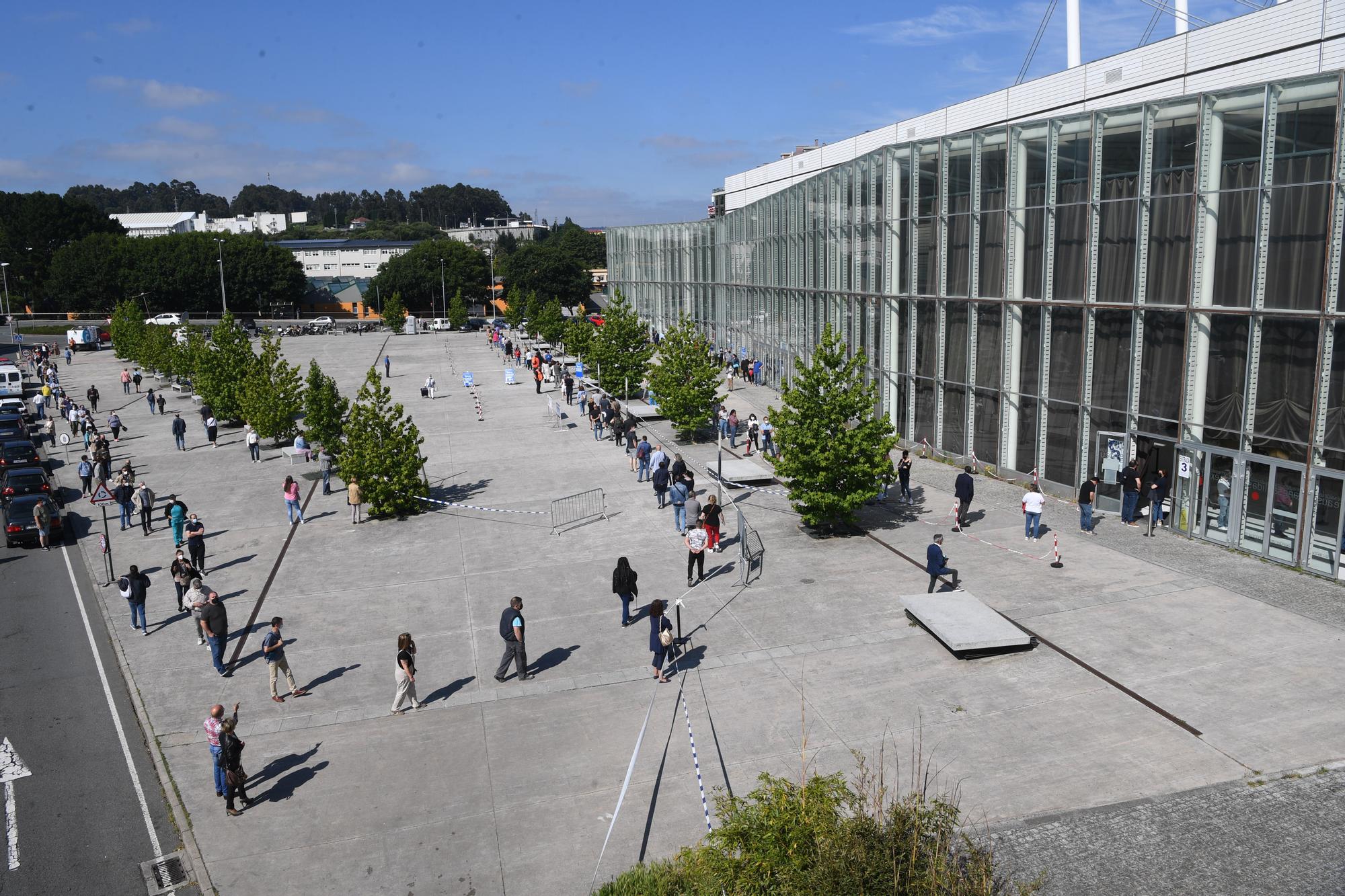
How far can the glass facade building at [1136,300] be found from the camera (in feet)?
61.1

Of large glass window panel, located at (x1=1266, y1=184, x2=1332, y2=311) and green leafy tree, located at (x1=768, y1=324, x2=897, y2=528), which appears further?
green leafy tree, located at (x1=768, y1=324, x2=897, y2=528)

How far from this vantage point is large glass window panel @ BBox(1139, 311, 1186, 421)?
70.9 ft

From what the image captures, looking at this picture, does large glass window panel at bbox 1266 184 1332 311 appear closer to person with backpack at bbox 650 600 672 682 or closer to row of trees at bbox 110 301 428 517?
person with backpack at bbox 650 600 672 682

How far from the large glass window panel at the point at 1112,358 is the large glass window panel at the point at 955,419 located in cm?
552

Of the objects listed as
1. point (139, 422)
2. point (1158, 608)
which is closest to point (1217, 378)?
point (1158, 608)

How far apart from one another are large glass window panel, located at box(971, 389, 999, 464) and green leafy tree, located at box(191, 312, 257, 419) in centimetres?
2676

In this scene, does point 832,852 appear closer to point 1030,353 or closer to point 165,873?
point 165,873

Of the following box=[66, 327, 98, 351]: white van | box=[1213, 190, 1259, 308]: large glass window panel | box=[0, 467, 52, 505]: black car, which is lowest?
box=[0, 467, 52, 505]: black car

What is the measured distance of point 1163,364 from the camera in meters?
22.1

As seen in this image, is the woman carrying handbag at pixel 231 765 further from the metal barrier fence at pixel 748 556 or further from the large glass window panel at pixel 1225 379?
the large glass window panel at pixel 1225 379

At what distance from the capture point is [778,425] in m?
22.6

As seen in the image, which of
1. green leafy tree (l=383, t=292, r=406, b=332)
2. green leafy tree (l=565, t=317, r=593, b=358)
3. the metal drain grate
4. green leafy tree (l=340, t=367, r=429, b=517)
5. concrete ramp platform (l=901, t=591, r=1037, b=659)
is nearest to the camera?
the metal drain grate

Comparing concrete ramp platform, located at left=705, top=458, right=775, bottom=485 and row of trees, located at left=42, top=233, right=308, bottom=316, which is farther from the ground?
row of trees, located at left=42, top=233, right=308, bottom=316

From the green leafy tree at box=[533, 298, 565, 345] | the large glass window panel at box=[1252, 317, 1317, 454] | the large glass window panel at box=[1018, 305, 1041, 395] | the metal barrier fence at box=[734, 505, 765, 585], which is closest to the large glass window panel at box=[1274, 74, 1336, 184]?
the large glass window panel at box=[1252, 317, 1317, 454]
